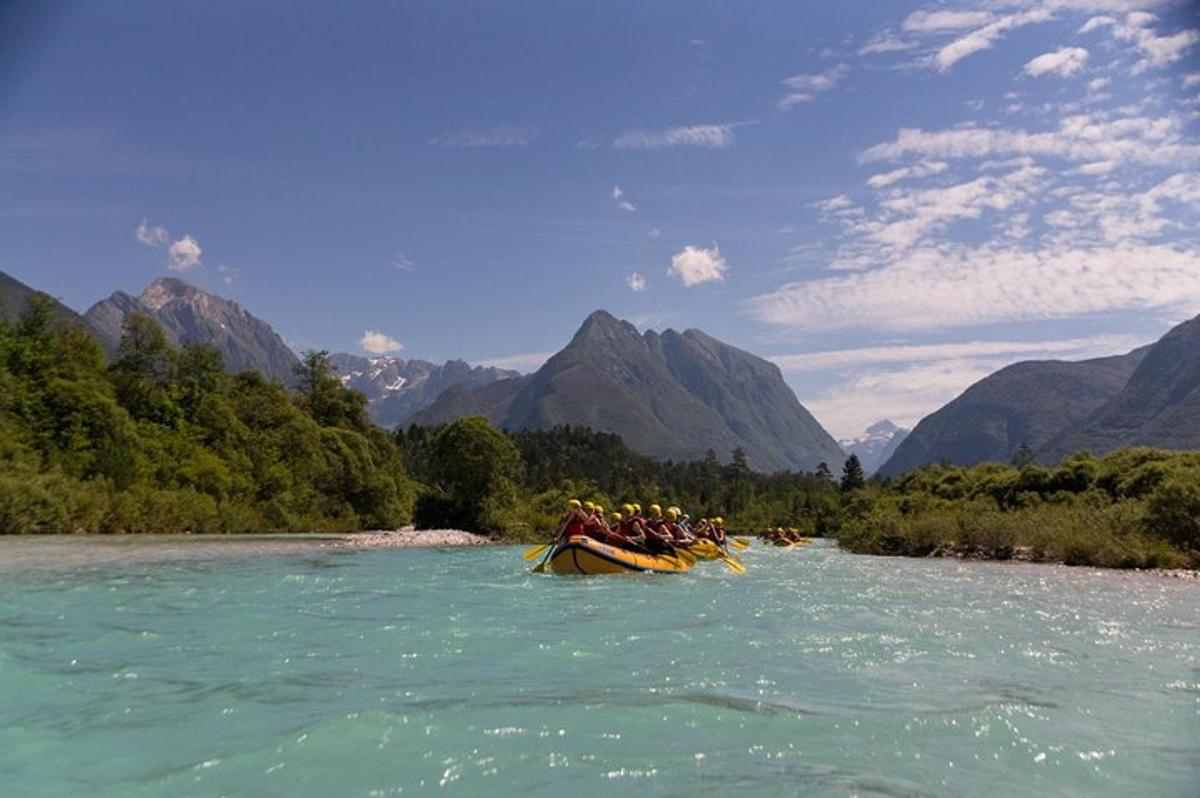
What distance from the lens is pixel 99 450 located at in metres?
49.5

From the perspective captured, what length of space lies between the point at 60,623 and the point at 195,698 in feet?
21.0

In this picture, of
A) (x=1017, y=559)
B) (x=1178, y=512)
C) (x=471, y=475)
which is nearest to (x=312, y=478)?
(x=471, y=475)

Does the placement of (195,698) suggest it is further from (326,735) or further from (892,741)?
(892,741)

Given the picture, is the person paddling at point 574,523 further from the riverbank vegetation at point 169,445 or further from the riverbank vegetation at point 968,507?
the riverbank vegetation at point 169,445

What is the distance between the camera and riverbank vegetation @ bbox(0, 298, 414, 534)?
143 feet

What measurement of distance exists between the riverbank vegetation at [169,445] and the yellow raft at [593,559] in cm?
2620

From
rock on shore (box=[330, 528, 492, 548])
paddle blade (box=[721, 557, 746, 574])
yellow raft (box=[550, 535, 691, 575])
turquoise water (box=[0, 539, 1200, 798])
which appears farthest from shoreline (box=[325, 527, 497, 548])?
turquoise water (box=[0, 539, 1200, 798])

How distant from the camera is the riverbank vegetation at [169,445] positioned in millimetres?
43562

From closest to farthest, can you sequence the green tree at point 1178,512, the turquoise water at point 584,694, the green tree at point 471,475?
the turquoise water at point 584,694
the green tree at point 1178,512
the green tree at point 471,475

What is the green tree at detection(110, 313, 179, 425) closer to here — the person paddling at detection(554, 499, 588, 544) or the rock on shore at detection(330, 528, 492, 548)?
the rock on shore at detection(330, 528, 492, 548)

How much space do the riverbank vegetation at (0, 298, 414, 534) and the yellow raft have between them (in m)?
26.2

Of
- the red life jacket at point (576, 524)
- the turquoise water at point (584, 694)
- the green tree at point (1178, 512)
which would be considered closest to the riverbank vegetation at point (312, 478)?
the green tree at point (1178, 512)

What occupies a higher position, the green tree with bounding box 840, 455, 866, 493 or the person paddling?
the person paddling

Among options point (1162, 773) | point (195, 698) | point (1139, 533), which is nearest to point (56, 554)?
point (195, 698)
